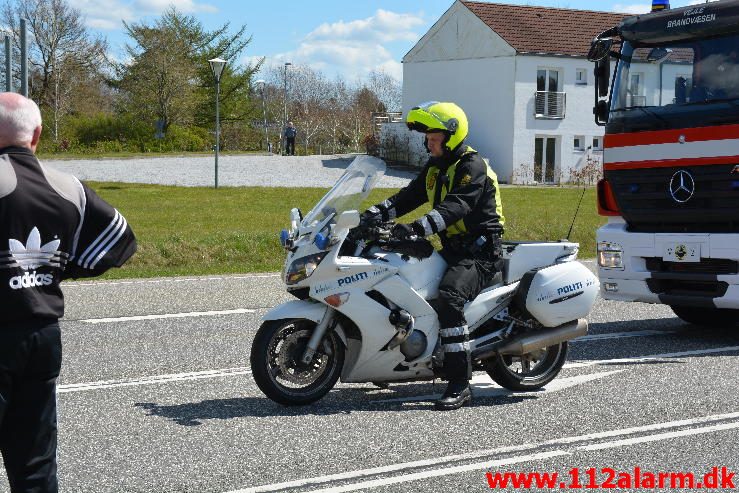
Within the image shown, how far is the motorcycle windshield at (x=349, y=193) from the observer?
6477 millimetres

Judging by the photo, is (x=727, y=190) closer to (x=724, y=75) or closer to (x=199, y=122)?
(x=724, y=75)

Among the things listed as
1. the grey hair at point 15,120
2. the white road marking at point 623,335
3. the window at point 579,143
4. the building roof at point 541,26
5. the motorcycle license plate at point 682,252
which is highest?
the building roof at point 541,26

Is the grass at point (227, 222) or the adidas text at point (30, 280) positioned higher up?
the adidas text at point (30, 280)

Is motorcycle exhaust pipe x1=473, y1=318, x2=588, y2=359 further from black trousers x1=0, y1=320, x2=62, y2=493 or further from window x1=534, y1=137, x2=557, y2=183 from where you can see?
window x1=534, y1=137, x2=557, y2=183

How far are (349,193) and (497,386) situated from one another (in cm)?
183

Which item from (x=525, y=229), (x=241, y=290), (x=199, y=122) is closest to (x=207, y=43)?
(x=199, y=122)

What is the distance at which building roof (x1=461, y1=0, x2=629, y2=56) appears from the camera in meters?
46.6

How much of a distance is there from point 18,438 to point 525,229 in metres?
17.4

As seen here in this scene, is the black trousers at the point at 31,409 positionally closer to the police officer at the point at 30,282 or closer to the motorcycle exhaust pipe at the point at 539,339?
the police officer at the point at 30,282

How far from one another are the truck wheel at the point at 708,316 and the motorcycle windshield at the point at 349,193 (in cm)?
452

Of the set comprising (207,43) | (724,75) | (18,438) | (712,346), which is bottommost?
(712,346)

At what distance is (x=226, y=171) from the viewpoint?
3925cm

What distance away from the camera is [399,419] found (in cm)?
621

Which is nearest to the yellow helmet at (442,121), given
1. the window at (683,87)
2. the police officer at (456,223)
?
Answer: the police officer at (456,223)
